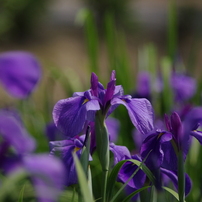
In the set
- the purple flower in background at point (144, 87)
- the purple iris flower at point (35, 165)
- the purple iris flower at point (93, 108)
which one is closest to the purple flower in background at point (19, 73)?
the purple iris flower at point (35, 165)

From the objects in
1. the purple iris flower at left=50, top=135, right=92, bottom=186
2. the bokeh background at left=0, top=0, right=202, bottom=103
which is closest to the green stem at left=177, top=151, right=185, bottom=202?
the purple iris flower at left=50, top=135, right=92, bottom=186

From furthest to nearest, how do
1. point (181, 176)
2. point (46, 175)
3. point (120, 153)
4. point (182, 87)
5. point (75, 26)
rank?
A: point (75, 26) < point (182, 87) < point (120, 153) < point (181, 176) < point (46, 175)

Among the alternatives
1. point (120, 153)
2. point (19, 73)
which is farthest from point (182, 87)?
point (19, 73)

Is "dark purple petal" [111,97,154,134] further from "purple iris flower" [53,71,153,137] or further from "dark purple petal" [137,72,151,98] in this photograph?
"dark purple petal" [137,72,151,98]

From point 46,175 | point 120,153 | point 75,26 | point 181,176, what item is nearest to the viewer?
point 46,175

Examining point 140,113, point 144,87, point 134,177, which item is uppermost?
point 140,113

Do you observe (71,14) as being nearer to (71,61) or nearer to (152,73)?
(71,61)

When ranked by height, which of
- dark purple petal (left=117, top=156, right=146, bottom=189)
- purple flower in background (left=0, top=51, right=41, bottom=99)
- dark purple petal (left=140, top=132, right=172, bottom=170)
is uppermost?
purple flower in background (left=0, top=51, right=41, bottom=99)

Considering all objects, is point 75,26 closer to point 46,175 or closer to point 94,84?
point 94,84
